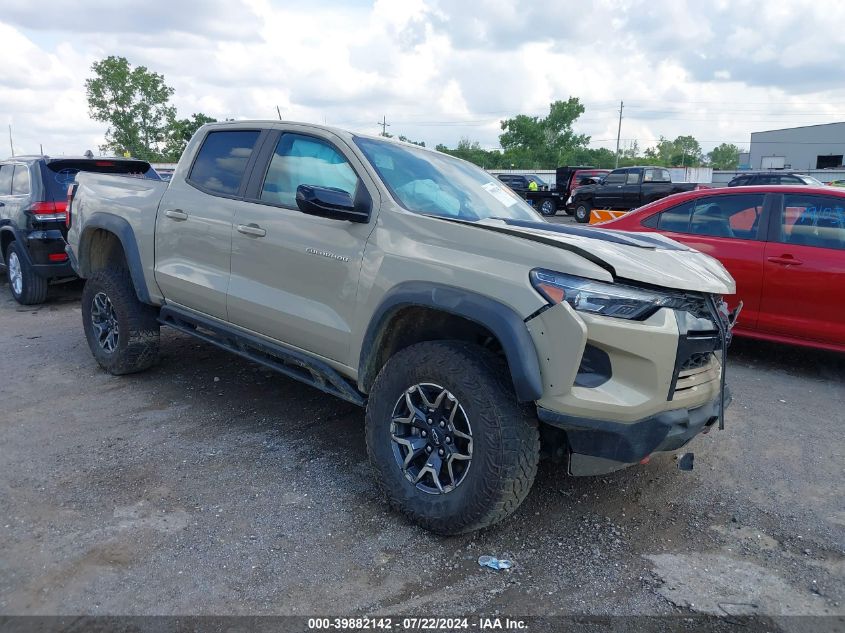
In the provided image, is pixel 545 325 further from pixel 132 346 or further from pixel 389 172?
pixel 132 346

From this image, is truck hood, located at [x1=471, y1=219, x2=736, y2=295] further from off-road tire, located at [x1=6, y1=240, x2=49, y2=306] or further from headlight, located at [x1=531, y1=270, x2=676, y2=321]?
off-road tire, located at [x1=6, y1=240, x2=49, y2=306]

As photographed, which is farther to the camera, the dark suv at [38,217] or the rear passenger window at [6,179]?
the rear passenger window at [6,179]

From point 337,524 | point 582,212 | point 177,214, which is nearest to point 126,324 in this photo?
point 177,214

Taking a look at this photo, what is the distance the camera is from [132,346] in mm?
5242

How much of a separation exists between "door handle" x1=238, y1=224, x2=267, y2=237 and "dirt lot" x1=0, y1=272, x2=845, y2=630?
1328 mm

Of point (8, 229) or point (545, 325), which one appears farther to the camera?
point (8, 229)

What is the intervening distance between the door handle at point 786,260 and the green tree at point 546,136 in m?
74.8

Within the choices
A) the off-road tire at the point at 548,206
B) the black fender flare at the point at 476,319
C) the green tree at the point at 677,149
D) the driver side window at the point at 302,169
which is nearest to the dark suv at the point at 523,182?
the off-road tire at the point at 548,206

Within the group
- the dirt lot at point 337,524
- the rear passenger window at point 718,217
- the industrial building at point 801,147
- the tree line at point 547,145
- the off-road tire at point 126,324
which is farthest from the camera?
the tree line at point 547,145

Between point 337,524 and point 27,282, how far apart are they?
21.9 feet

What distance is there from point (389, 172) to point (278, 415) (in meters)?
2.00

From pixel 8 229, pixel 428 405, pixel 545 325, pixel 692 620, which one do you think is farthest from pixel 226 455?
pixel 8 229

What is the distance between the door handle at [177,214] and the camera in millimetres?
4617

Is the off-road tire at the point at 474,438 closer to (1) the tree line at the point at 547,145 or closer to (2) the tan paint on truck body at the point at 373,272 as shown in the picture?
(2) the tan paint on truck body at the point at 373,272
